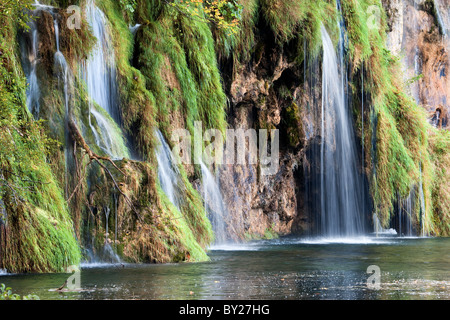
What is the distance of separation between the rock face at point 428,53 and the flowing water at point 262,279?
60.9 ft

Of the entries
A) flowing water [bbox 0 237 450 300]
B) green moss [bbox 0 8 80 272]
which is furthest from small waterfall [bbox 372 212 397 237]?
green moss [bbox 0 8 80 272]

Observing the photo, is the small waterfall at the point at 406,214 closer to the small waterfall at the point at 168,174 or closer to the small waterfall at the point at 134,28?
the small waterfall at the point at 168,174

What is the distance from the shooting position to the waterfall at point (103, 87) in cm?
1176

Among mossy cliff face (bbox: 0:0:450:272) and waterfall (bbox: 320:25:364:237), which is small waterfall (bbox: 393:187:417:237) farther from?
waterfall (bbox: 320:25:364:237)

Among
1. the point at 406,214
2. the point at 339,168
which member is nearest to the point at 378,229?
the point at 406,214

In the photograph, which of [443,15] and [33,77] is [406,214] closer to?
[33,77]

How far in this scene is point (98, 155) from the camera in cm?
1080

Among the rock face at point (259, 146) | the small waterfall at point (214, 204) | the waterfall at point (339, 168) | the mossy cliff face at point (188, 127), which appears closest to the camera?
the mossy cliff face at point (188, 127)

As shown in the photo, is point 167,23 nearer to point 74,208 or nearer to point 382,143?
point 74,208

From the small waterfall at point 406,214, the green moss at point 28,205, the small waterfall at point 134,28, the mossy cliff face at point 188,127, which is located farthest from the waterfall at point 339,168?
the green moss at point 28,205

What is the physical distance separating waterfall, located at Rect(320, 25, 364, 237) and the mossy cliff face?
32 cm

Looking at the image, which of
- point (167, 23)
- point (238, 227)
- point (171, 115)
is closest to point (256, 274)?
point (171, 115)

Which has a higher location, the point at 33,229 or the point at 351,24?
the point at 351,24

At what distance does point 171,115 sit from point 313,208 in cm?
823
